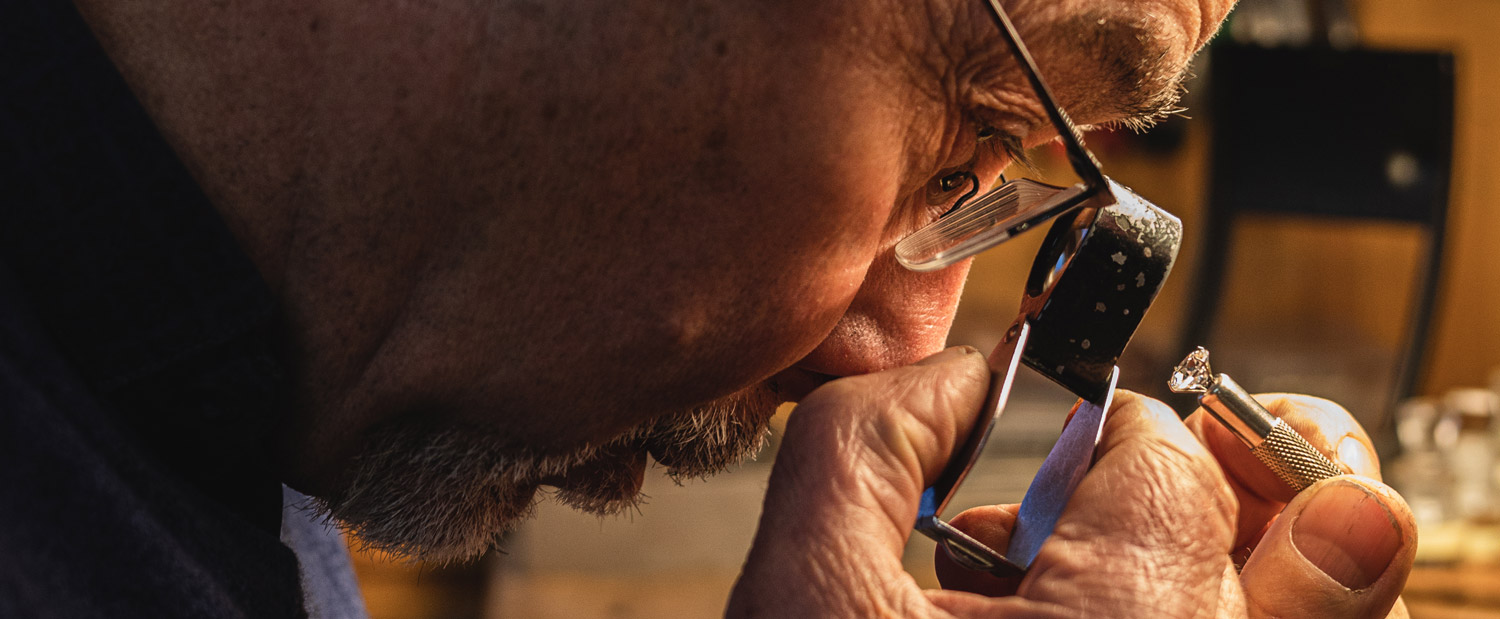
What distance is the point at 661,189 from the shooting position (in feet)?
1.90

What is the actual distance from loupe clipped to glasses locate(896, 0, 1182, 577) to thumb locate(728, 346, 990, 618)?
0.09 ft

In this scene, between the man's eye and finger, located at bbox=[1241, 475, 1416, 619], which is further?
the man's eye

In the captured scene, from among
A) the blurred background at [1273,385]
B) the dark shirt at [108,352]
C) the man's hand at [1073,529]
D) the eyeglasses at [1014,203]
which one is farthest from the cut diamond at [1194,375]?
the blurred background at [1273,385]

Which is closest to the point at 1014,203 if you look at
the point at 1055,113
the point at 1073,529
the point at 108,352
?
the point at 1055,113

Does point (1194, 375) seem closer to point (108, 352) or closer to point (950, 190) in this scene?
point (950, 190)

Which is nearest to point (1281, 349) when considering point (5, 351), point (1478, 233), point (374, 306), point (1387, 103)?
point (1478, 233)

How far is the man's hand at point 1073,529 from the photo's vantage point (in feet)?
1.64

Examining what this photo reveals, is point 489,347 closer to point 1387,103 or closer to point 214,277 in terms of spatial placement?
point 214,277

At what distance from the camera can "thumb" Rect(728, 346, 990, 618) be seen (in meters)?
0.50

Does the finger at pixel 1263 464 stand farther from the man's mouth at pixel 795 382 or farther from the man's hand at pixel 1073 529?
the man's mouth at pixel 795 382

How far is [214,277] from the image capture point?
521 mm

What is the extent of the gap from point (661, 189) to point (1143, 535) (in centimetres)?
33

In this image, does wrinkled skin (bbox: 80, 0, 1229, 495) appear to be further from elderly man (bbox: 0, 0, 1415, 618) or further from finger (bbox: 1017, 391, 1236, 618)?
finger (bbox: 1017, 391, 1236, 618)

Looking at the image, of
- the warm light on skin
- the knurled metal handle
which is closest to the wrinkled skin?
the warm light on skin
